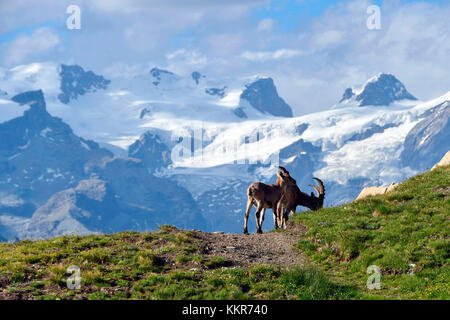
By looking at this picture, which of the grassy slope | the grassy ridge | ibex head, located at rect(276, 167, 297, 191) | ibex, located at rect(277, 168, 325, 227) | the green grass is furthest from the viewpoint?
ibex head, located at rect(276, 167, 297, 191)

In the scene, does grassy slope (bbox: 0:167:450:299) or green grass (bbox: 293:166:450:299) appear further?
green grass (bbox: 293:166:450:299)

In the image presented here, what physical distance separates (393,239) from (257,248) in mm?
6124

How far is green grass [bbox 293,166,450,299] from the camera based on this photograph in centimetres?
2186

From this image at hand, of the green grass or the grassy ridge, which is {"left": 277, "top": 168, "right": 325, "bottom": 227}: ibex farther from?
the grassy ridge

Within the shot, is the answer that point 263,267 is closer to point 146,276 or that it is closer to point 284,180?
point 146,276

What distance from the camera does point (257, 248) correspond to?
2767 cm

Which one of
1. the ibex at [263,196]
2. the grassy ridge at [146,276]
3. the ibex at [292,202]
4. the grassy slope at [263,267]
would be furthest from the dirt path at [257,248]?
the ibex at [263,196]

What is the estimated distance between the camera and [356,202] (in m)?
32.8

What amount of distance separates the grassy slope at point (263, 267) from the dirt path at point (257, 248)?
64cm

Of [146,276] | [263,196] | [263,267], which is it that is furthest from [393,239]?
[263,196]

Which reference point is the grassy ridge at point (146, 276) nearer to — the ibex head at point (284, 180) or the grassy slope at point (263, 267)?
the grassy slope at point (263, 267)

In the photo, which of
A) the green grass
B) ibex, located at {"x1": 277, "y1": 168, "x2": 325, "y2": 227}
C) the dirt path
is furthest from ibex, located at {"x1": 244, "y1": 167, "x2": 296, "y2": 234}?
the dirt path

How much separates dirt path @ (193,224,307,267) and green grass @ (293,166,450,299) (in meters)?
0.66
